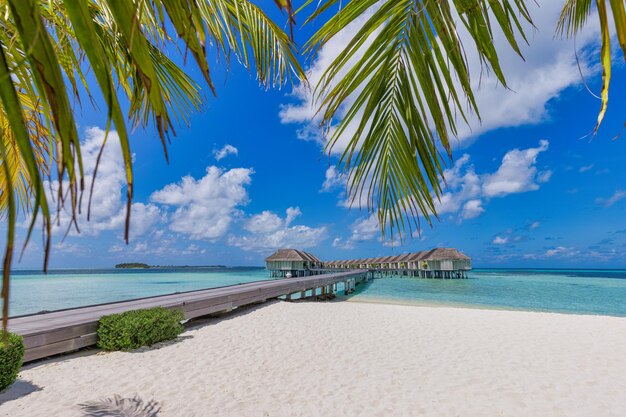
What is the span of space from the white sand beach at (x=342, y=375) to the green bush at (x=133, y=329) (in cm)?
25

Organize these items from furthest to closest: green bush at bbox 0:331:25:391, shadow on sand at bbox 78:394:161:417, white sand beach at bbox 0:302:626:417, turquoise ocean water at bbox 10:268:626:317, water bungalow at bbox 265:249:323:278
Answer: water bungalow at bbox 265:249:323:278
turquoise ocean water at bbox 10:268:626:317
white sand beach at bbox 0:302:626:417
green bush at bbox 0:331:25:391
shadow on sand at bbox 78:394:161:417

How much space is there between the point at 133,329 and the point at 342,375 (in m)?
4.03

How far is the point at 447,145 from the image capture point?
62.1 inches

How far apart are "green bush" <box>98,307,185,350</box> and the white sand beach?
0.25 meters

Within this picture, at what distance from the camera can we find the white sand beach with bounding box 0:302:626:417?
4.24 metres

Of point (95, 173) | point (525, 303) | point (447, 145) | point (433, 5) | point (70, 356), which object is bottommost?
point (525, 303)

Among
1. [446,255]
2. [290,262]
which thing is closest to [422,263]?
[446,255]

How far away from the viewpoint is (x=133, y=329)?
20.4 feet

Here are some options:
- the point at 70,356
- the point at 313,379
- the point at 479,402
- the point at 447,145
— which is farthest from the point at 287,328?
the point at 447,145

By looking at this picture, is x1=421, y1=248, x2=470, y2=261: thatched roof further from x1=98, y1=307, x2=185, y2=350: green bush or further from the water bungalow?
x1=98, y1=307, x2=185, y2=350: green bush

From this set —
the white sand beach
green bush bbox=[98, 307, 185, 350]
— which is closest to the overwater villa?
the white sand beach

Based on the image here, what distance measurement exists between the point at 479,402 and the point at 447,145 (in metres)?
4.47

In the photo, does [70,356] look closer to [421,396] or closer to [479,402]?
[421,396]

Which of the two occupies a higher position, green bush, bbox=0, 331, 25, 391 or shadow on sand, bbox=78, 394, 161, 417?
green bush, bbox=0, 331, 25, 391
